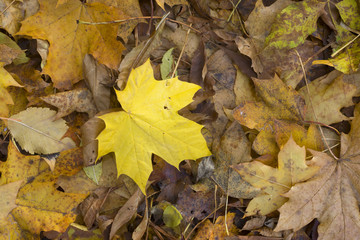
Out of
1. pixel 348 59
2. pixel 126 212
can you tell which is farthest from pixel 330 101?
pixel 126 212

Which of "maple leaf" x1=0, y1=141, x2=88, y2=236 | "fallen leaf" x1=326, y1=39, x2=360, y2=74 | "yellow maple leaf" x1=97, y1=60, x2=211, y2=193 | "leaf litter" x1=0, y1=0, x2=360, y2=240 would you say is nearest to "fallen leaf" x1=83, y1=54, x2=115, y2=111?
"leaf litter" x1=0, y1=0, x2=360, y2=240

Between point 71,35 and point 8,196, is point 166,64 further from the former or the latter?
point 8,196

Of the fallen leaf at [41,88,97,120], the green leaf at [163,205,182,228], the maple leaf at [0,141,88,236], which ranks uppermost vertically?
the fallen leaf at [41,88,97,120]

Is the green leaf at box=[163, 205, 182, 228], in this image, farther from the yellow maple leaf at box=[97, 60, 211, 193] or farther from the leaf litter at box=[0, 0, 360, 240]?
the yellow maple leaf at box=[97, 60, 211, 193]

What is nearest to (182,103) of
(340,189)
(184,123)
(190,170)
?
(184,123)

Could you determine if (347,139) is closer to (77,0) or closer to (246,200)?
(246,200)

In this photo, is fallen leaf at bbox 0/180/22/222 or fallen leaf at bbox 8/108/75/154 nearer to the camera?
fallen leaf at bbox 0/180/22/222
